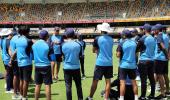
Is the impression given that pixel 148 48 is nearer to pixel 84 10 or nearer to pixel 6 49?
pixel 6 49

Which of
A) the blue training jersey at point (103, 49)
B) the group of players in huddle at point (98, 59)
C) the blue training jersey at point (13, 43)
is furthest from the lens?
the blue training jersey at point (13, 43)

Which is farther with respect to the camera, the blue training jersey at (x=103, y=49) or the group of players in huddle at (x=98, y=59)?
the blue training jersey at (x=103, y=49)

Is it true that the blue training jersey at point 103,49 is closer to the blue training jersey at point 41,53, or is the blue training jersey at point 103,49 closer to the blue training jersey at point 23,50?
the blue training jersey at point 41,53

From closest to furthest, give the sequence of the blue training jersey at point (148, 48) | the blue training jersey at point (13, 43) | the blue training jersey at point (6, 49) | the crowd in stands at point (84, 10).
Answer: the blue training jersey at point (148, 48) < the blue training jersey at point (13, 43) < the blue training jersey at point (6, 49) < the crowd in stands at point (84, 10)

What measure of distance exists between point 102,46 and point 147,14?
Answer: 42.1 m

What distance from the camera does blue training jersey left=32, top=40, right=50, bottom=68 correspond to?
10.8 metres

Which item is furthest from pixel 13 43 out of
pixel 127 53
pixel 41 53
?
pixel 127 53

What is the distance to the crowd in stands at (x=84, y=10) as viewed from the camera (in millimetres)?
53125

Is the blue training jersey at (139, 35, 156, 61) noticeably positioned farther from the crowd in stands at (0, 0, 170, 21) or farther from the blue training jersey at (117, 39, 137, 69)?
the crowd in stands at (0, 0, 170, 21)

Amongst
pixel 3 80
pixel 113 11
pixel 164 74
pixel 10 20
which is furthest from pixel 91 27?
pixel 164 74

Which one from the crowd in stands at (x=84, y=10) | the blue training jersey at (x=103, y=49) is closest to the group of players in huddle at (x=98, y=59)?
the blue training jersey at (x=103, y=49)

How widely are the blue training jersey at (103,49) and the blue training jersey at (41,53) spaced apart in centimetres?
139

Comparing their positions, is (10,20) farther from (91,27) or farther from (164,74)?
(164,74)

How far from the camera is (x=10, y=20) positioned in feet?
183
